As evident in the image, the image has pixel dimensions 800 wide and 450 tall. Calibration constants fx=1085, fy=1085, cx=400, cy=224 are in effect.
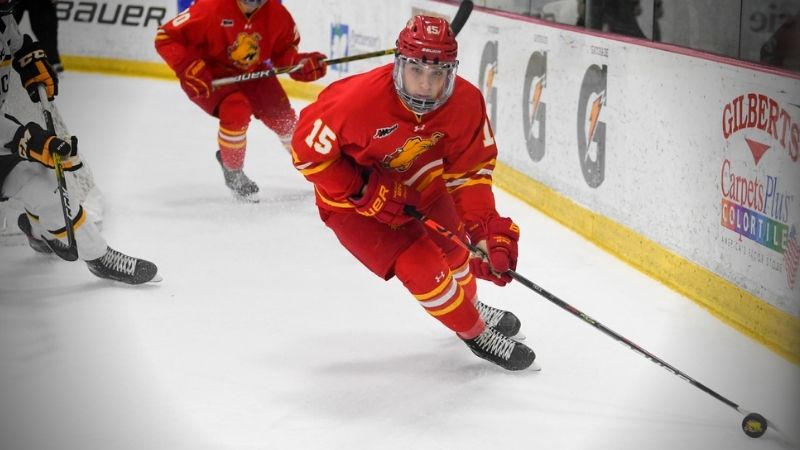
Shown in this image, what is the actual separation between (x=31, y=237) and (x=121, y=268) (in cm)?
55

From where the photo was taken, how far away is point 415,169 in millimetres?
3029

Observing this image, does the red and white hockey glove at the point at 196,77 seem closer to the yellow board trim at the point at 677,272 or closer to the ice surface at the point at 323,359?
the ice surface at the point at 323,359

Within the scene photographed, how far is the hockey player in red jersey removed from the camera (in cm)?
275

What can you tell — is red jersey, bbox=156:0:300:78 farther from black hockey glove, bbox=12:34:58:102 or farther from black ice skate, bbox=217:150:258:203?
black hockey glove, bbox=12:34:58:102

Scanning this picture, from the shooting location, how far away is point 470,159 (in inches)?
117

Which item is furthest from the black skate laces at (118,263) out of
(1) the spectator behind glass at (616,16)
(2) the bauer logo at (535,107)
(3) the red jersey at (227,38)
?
(1) the spectator behind glass at (616,16)

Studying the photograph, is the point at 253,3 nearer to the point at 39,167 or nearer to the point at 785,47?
the point at 39,167

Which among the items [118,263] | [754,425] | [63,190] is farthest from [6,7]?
[754,425]

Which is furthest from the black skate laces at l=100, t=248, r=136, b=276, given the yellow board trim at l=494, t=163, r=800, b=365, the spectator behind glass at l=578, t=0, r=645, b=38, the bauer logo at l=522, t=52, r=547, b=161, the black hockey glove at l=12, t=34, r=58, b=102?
the spectator behind glass at l=578, t=0, r=645, b=38

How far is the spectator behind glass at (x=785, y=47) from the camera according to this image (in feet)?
10.8

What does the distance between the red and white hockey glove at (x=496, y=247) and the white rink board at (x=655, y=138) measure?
3.01 feet

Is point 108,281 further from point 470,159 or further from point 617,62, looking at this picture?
point 617,62

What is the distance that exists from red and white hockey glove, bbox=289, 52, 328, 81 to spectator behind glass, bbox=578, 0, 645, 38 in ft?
4.11

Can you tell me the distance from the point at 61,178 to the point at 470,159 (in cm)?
145
